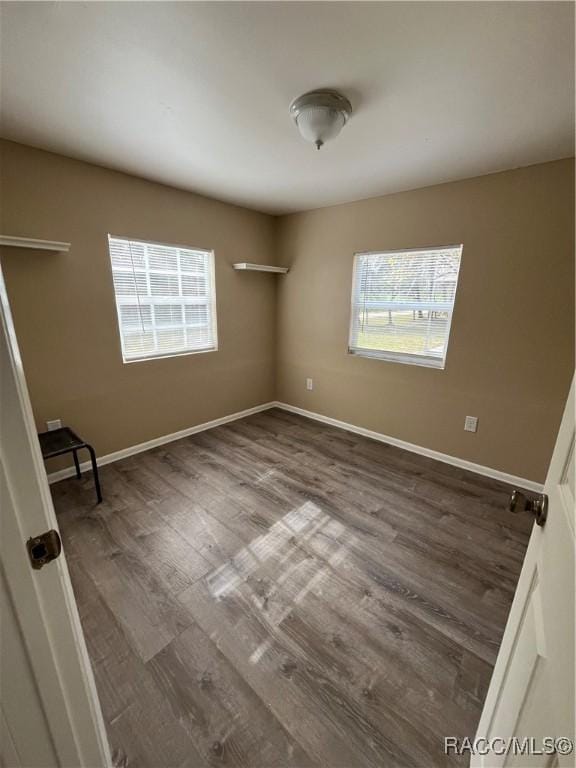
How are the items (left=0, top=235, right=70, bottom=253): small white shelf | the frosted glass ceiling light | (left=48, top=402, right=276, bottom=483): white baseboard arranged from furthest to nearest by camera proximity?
(left=48, top=402, right=276, bottom=483): white baseboard
(left=0, top=235, right=70, bottom=253): small white shelf
the frosted glass ceiling light

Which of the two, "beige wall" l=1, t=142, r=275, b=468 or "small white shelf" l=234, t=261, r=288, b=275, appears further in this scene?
"small white shelf" l=234, t=261, r=288, b=275

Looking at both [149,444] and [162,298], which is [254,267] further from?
[149,444]

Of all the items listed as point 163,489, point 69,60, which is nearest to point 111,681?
point 163,489

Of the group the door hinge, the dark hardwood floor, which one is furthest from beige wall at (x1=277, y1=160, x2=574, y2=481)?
the door hinge

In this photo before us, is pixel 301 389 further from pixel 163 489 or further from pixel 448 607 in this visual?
pixel 448 607

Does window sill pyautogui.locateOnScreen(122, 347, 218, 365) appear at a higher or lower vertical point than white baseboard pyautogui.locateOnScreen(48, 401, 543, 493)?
higher

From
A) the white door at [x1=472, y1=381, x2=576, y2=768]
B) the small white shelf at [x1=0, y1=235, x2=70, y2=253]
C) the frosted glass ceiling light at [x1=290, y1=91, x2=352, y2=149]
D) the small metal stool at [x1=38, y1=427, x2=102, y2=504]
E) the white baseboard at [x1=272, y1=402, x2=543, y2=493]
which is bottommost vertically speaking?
the white baseboard at [x1=272, y1=402, x2=543, y2=493]

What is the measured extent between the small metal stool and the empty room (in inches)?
1.0

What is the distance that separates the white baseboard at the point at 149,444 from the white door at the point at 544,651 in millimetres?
2830

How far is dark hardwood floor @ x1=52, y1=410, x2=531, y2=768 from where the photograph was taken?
3.49ft

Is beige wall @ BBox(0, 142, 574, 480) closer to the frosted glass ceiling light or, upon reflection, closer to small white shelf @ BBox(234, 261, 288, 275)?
small white shelf @ BBox(234, 261, 288, 275)

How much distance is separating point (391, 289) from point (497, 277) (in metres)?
0.86

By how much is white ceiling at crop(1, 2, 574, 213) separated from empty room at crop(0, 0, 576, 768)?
14 millimetres

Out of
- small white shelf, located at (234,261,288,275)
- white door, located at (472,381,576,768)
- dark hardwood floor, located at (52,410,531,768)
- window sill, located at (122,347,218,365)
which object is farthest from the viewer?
small white shelf, located at (234,261,288,275)
